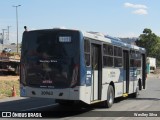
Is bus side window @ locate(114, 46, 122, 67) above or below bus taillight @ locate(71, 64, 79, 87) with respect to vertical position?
above

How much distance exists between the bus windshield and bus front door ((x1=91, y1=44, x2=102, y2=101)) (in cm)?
143

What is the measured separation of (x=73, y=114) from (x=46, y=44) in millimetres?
2768

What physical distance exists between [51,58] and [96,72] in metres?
2.20

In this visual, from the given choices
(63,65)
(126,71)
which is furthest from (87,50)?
(126,71)

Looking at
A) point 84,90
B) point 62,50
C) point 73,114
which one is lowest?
point 73,114

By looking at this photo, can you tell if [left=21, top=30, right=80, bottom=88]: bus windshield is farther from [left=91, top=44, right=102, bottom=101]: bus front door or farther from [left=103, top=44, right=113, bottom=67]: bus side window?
[left=103, top=44, right=113, bottom=67]: bus side window

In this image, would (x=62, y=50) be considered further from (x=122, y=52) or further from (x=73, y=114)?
(x=122, y=52)

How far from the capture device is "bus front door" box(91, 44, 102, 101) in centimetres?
1582

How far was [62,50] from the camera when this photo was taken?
14750mm

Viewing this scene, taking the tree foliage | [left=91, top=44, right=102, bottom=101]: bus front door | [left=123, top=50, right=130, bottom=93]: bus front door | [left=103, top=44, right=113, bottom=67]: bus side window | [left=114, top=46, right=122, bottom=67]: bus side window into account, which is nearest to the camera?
[left=91, top=44, right=102, bottom=101]: bus front door

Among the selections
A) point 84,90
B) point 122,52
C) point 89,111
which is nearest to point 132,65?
point 122,52

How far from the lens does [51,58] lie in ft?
48.6

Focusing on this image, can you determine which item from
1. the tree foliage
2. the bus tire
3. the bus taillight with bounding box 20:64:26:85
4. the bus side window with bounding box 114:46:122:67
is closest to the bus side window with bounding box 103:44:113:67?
the bus side window with bounding box 114:46:122:67

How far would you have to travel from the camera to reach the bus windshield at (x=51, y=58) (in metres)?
14.5
